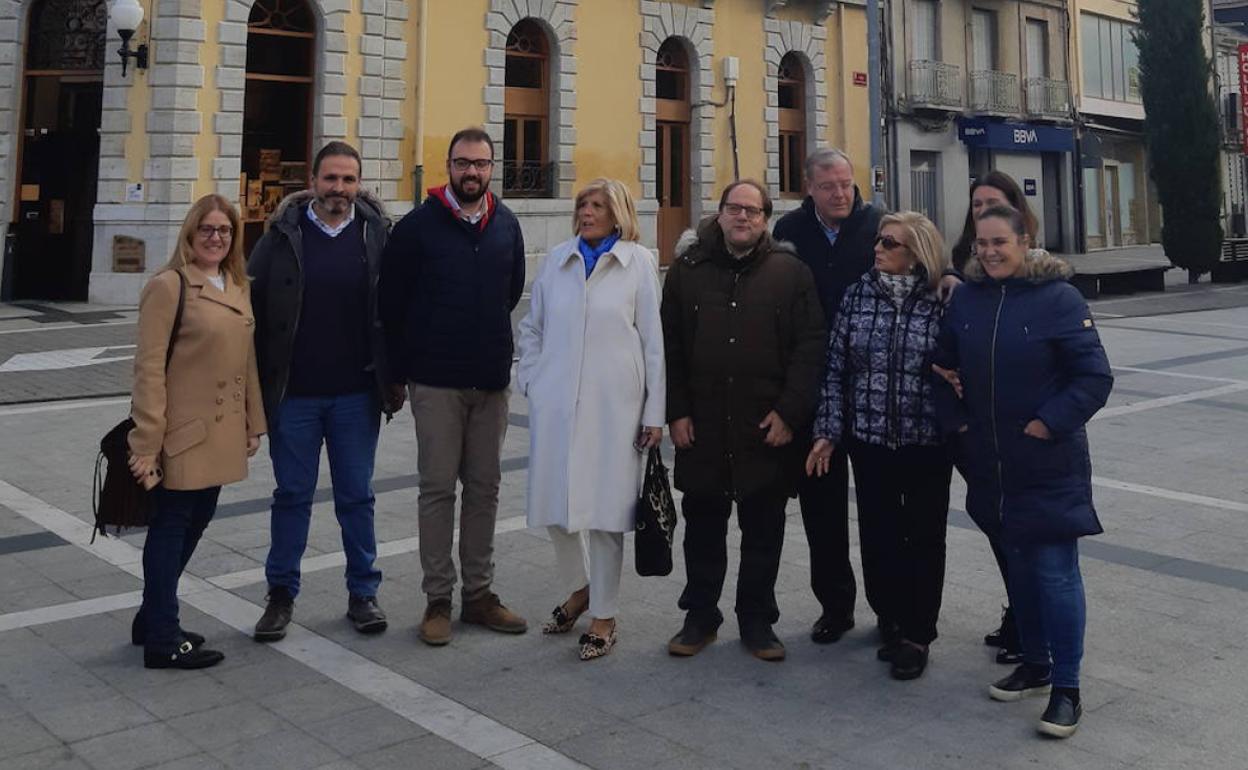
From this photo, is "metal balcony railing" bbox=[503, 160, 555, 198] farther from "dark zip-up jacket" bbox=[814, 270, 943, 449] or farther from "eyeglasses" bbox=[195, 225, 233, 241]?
"dark zip-up jacket" bbox=[814, 270, 943, 449]

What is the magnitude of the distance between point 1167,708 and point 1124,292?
21.9 m

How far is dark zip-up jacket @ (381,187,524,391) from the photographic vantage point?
493 cm

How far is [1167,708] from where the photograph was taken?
411 cm

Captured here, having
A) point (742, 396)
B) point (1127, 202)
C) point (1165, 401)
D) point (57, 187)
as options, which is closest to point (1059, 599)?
point (742, 396)

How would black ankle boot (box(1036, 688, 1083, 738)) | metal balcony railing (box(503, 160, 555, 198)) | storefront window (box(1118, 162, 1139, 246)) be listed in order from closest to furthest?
black ankle boot (box(1036, 688, 1083, 738))
metal balcony railing (box(503, 160, 555, 198))
storefront window (box(1118, 162, 1139, 246))

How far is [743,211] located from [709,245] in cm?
22

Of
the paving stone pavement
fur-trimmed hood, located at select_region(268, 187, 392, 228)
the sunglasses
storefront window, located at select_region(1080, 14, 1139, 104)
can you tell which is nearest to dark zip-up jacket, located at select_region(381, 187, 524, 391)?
fur-trimmed hood, located at select_region(268, 187, 392, 228)

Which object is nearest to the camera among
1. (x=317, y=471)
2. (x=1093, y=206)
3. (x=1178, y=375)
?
(x=317, y=471)

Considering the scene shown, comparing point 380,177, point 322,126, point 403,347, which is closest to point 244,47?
point 322,126

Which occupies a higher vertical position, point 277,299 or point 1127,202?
point 1127,202

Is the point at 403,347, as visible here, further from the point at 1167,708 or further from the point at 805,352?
the point at 1167,708

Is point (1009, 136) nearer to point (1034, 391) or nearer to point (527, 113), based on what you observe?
point (527, 113)

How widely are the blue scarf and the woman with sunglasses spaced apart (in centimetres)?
101

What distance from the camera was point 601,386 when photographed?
189 inches
